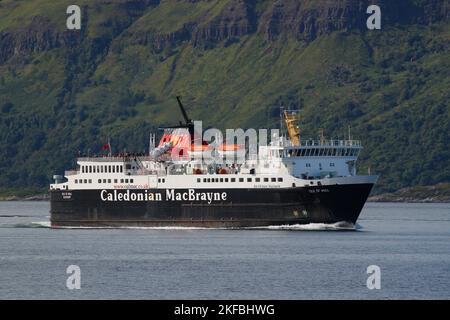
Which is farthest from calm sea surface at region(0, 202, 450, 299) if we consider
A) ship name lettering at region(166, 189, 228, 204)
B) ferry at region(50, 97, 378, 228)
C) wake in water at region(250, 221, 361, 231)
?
ship name lettering at region(166, 189, 228, 204)

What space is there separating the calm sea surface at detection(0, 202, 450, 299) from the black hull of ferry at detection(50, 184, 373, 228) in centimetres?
120

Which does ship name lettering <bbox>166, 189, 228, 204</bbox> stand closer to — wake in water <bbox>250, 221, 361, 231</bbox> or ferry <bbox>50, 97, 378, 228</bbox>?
ferry <bbox>50, 97, 378, 228</bbox>

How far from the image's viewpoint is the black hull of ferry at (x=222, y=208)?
9894cm

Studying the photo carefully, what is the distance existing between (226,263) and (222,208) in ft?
79.3

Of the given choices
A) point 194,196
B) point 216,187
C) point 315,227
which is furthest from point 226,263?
point 194,196

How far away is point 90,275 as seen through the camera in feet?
237

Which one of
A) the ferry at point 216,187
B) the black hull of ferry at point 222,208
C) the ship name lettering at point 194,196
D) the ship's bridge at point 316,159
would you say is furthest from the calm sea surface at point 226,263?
the ship's bridge at point 316,159

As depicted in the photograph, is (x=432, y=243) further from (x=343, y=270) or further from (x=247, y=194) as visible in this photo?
(x=343, y=270)

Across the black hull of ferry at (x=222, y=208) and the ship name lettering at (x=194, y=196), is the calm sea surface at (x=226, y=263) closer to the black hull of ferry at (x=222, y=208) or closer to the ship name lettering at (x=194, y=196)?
the black hull of ferry at (x=222, y=208)

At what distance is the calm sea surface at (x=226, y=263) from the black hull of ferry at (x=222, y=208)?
1.20m

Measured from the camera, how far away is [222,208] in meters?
102

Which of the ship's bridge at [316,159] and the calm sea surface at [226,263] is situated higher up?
the ship's bridge at [316,159]

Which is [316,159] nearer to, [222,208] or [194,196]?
[222,208]
